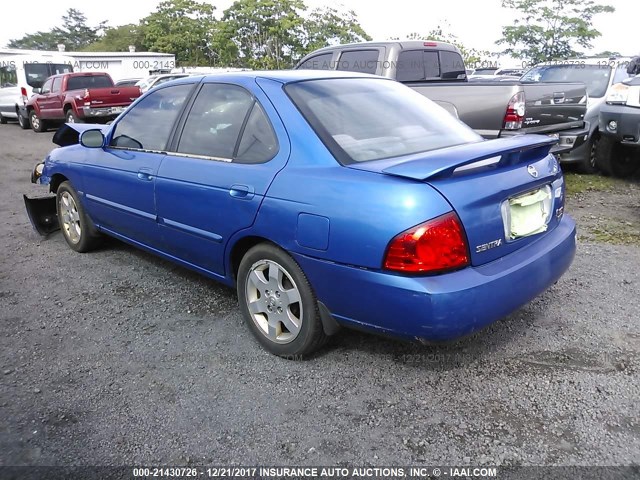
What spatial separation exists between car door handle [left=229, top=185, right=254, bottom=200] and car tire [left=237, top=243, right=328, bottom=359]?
0.91 ft

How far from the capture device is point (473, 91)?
20.0ft

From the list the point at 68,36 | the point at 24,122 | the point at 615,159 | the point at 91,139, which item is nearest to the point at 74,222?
the point at 91,139

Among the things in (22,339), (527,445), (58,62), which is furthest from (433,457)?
(58,62)

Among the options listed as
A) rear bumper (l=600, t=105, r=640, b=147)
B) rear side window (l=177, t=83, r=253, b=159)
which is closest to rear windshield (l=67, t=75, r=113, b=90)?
rear bumper (l=600, t=105, r=640, b=147)

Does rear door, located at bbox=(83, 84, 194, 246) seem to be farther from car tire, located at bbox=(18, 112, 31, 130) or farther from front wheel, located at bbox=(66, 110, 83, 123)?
car tire, located at bbox=(18, 112, 31, 130)

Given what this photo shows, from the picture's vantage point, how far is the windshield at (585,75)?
852 centimetres

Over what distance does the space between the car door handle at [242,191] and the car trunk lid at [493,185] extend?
2.02 ft

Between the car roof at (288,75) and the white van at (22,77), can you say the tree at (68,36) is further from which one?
the car roof at (288,75)

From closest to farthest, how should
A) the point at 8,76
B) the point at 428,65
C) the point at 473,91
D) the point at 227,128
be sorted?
the point at 227,128 < the point at 473,91 < the point at 428,65 < the point at 8,76

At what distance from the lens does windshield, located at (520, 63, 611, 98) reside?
8516 mm

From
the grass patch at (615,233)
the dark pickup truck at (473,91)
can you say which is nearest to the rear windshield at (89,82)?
the dark pickup truck at (473,91)

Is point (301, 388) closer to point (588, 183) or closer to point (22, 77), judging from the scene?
point (588, 183)

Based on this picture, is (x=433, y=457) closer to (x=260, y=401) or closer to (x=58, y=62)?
(x=260, y=401)

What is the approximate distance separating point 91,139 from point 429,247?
303cm
